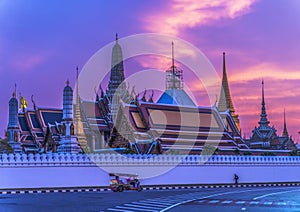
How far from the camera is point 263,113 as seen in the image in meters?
57.0

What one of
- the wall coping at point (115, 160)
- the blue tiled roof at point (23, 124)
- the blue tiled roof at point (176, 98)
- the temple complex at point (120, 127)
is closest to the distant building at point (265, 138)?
the blue tiled roof at point (176, 98)

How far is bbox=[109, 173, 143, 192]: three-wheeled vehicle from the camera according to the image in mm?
23500

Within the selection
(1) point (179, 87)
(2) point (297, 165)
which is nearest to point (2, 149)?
(2) point (297, 165)

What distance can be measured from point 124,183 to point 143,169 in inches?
144

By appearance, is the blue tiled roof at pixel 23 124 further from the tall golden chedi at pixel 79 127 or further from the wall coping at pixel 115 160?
the wall coping at pixel 115 160

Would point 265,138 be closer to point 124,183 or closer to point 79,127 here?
point 79,127

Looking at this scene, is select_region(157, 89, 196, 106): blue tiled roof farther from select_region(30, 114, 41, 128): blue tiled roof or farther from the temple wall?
the temple wall

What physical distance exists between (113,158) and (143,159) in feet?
5.58

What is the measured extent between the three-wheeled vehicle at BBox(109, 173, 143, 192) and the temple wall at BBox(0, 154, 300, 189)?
979 mm

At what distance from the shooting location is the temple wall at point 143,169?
25.0 metres

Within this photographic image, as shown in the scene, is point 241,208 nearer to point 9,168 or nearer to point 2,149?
point 9,168

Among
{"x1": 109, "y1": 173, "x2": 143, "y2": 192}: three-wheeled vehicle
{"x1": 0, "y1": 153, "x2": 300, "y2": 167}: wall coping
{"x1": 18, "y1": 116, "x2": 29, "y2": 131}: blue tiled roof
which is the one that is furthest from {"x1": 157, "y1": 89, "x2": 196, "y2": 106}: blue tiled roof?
{"x1": 109, "y1": 173, "x2": 143, "y2": 192}: three-wheeled vehicle

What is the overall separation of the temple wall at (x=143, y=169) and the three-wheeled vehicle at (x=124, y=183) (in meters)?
0.98

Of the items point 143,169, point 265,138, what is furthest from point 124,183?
point 265,138
